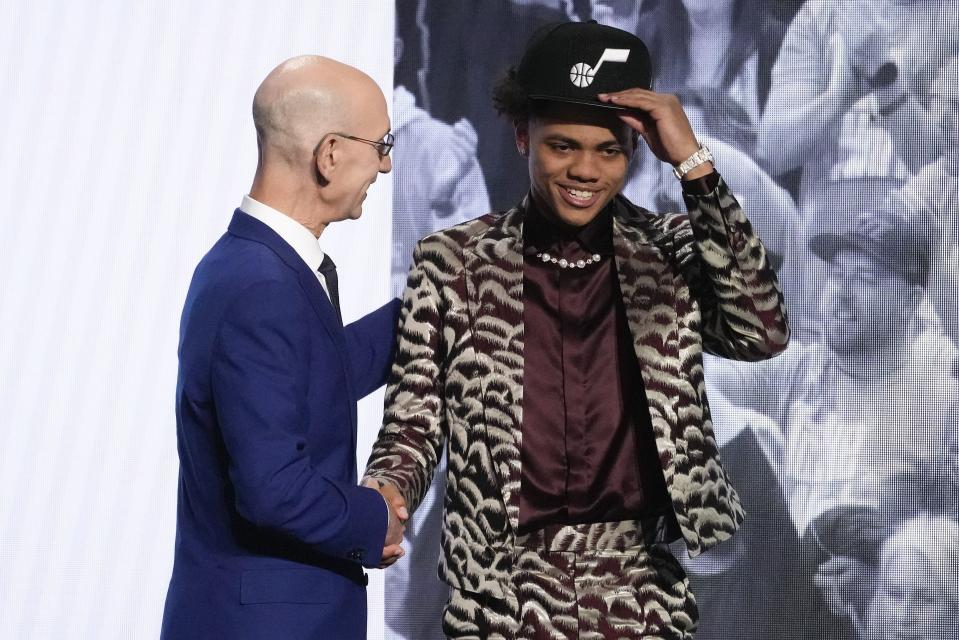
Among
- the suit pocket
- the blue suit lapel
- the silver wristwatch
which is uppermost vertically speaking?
the silver wristwatch

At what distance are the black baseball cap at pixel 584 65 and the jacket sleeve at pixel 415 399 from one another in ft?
1.36

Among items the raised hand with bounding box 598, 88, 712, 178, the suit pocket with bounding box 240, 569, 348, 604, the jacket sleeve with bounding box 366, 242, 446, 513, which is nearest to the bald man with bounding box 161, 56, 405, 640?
the suit pocket with bounding box 240, 569, 348, 604

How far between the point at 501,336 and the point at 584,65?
1.67ft

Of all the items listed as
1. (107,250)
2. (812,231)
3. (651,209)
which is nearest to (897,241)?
(812,231)

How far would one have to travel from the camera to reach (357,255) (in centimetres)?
381

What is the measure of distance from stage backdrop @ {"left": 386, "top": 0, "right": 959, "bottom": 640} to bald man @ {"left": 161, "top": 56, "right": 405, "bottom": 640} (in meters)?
1.88

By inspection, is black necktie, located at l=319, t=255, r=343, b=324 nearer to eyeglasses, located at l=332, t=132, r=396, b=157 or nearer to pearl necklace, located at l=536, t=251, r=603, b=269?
eyeglasses, located at l=332, t=132, r=396, b=157

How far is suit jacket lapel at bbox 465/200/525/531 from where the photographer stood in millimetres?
2053

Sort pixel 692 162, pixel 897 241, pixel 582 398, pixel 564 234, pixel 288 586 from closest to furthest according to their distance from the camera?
pixel 288 586, pixel 692 162, pixel 582 398, pixel 564 234, pixel 897 241

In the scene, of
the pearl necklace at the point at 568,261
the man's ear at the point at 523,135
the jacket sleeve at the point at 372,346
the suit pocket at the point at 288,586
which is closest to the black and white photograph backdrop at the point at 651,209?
the jacket sleeve at the point at 372,346

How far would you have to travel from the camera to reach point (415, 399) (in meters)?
2.14

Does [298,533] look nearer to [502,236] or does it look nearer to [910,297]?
[502,236]

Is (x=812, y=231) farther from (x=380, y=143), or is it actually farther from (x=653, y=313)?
(x=380, y=143)

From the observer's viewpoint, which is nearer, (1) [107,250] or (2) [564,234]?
(2) [564,234]
